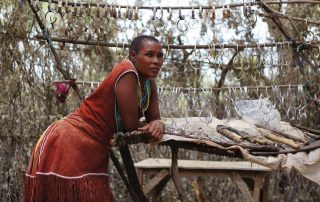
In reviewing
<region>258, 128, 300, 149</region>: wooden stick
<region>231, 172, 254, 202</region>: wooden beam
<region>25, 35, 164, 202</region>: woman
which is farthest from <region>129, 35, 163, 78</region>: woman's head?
<region>231, 172, 254, 202</region>: wooden beam

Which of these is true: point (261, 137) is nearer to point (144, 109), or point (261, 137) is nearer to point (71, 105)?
point (144, 109)

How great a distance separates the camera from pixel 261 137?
401 centimetres

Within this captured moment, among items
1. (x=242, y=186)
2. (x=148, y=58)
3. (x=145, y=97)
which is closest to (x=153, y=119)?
(x=145, y=97)

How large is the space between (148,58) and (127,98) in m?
0.32

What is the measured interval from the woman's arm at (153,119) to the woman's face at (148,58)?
0.15 meters

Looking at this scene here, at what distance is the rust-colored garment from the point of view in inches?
131

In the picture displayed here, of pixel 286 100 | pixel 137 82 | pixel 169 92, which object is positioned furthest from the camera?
pixel 286 100

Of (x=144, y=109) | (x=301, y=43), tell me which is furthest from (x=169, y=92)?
(x=144, y=109)

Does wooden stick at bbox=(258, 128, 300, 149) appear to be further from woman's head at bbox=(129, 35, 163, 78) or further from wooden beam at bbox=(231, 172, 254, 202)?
wooden beam at bbox=(231, 172, 254, 202)

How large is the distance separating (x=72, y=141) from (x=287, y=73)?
367cm

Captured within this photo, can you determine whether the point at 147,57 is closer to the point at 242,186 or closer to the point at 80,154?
the point at 80,154

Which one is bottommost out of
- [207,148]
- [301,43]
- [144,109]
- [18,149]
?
[18,149]

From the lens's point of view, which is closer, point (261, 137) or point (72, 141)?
point (72, 141)

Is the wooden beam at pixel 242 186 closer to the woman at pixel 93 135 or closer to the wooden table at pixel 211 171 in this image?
the wooden table at pixel 211 171
